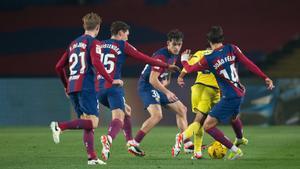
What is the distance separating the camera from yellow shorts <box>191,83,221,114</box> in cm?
1180

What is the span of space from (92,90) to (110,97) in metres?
1.17

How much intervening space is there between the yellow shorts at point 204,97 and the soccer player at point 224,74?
0.67m

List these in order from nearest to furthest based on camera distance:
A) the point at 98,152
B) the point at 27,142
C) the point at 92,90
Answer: the point at 92,90 → the point at 98,152 → the point at 27,142

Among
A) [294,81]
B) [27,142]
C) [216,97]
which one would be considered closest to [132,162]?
[216,97]

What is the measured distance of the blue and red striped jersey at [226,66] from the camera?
10984mm

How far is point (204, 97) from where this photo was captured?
11945 mm

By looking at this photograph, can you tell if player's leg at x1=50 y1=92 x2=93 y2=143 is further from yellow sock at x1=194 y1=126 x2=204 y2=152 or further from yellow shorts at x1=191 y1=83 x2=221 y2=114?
yellow shorts at x1=191 y1=83 x2=221 y2=114

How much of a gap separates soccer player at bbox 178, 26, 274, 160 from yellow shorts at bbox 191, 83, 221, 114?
2.21 ft

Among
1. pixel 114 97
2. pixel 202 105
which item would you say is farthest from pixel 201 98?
pixel 114 97

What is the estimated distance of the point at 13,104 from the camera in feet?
74.7

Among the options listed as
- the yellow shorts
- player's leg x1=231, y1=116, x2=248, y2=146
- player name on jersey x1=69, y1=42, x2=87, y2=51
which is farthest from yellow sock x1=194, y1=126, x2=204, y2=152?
player name on jersey x1=69, y1=42, x2=87, y2=51

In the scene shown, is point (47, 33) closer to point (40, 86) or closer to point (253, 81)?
point (40, 86)

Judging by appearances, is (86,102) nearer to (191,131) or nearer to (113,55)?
(113,55)

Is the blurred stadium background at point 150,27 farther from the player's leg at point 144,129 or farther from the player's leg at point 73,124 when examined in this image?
the player's leg at point 73,124
